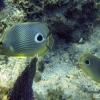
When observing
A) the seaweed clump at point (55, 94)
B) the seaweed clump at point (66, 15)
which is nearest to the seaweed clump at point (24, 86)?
the seaweed clump at point (55, 94)

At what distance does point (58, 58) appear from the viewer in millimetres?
5223

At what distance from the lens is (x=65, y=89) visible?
4352mm

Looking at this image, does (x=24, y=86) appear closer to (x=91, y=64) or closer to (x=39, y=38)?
(x=39, y=38)

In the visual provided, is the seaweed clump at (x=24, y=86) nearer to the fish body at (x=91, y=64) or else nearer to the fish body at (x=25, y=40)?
the fish body at (x=25, y=40)

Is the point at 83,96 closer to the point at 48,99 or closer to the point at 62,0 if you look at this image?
the point at 48,99

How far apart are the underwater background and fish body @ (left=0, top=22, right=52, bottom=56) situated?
0.15 ft

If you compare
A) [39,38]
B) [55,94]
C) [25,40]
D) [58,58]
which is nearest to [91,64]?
[55,94]

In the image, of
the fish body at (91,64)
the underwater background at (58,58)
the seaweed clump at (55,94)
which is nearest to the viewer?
the underwater background at (58,58)

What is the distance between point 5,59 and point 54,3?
2073 millimetres

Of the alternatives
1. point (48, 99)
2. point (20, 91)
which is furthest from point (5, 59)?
point (48, 99)

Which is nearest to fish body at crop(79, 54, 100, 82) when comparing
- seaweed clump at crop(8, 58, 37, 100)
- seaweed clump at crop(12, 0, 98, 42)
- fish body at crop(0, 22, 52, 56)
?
seaweed clump at crop(8, 58, 37, 100)

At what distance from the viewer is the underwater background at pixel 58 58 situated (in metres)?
2.97

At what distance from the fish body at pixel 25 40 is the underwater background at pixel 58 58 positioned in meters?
0.04

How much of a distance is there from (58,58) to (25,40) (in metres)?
2.55
